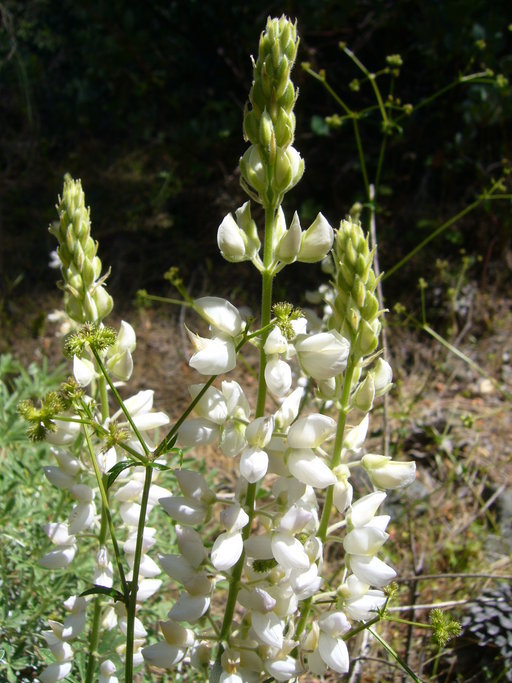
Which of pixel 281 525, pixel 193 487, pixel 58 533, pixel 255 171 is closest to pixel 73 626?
pixel 58 533

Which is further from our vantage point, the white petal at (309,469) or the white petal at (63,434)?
the white petal at (63,434)

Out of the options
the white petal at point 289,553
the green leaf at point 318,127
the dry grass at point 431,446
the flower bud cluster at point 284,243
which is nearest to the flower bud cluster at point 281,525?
the white petal at point 289,553

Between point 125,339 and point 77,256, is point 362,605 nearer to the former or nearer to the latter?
point 125,339

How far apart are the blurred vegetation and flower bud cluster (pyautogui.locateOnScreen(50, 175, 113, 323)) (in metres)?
2.55

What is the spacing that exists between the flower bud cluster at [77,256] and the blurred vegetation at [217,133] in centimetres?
255

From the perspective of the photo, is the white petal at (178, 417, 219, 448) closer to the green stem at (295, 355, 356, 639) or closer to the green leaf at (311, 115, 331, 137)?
the green stem at (295, 355, 356, 639)

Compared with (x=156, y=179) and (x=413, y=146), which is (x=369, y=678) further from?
(x=156, y=179)

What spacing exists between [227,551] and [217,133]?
141 inches

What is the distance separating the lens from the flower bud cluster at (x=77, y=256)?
1393 millimetres

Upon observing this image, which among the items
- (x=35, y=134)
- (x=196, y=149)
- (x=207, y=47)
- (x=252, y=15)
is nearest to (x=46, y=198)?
(x=35, y=134)

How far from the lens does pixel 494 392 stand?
340 cm

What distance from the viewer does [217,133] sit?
430 cm

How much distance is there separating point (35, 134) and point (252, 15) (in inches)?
83.5

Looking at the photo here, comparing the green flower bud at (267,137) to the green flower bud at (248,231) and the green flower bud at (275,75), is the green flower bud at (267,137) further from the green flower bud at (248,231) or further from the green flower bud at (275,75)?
the green flower bud at (248,231)
